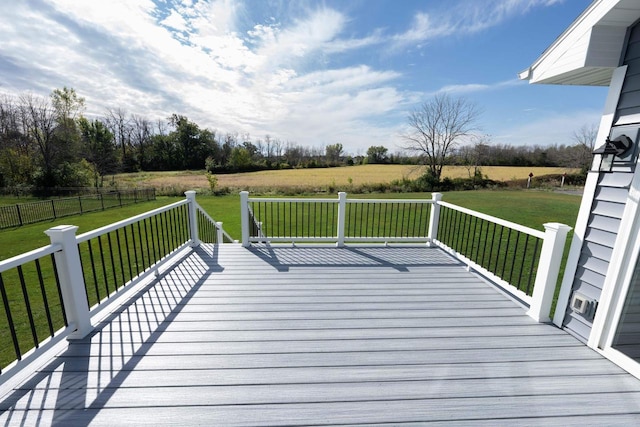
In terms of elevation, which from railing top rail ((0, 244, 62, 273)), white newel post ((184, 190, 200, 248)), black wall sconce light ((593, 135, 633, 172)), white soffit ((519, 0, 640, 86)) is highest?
white soffit ((519, 0, 640, 86))

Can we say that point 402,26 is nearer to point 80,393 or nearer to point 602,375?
point 602,375

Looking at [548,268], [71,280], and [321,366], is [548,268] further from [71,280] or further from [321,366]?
[71,280]

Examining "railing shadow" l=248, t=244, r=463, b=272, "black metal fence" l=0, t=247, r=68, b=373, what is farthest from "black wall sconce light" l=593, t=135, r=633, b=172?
"black metal fence" l=0, t=247, r=68, b=373

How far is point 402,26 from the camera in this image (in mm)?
7281

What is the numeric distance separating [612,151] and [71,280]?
4.48 metres

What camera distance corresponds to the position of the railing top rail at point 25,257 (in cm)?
157

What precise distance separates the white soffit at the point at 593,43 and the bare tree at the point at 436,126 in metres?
23.0

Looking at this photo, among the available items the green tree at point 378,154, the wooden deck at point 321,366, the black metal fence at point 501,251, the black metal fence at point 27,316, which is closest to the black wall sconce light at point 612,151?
the black metal fence at point 501,251

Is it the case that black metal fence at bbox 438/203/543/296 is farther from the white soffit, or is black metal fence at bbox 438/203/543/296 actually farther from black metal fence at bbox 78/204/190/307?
black metal fence at bbox 78/204/190/307

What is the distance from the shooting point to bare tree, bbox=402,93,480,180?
23875 millimetres

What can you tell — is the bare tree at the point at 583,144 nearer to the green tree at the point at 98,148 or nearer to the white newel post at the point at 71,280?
the white newel post at the point at 71,280

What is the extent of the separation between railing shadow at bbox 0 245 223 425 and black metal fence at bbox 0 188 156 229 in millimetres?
15784

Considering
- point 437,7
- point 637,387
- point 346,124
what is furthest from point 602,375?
point 346,124

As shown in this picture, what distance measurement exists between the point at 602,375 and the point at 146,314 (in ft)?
12.9
